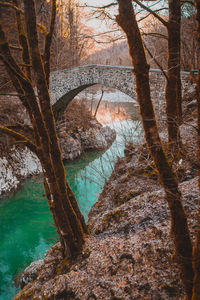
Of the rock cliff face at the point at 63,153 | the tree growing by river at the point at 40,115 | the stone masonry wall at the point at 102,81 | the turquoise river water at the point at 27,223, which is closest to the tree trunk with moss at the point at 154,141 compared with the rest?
the tree growing by river at the point at 40,115

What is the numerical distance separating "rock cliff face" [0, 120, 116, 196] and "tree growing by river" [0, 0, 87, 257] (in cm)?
598

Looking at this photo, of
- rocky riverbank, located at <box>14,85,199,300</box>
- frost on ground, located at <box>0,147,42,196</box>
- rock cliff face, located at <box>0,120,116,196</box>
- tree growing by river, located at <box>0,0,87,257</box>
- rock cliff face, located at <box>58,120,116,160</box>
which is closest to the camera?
rocky riverbank, located at <box>14,85,199,300</box>

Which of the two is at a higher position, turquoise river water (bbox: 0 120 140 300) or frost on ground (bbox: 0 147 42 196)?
frost on ground (bbox: 0 147 42 196)

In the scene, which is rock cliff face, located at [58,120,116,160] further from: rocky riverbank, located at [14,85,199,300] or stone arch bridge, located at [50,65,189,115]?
rocky riverbank, located at [14,85,199,300]

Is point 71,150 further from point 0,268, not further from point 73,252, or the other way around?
point 73,252

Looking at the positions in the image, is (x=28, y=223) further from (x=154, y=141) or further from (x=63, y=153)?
(x=154, y=141)

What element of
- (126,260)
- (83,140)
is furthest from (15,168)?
(126,260)

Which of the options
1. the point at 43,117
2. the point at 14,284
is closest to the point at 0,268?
the point at 14,284

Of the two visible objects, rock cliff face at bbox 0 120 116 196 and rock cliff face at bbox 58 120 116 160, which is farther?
rock cliff face at bbox 58 120 116 160

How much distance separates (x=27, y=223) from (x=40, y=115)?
5687 mm

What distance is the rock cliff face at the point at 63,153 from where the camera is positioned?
27.2 ft

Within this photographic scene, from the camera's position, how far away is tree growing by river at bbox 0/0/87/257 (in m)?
2.17

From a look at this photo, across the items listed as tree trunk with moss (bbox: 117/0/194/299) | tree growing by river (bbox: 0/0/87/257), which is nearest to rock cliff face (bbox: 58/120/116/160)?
tree growing by river (bbox: 0/0/87/257)

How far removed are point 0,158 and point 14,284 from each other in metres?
4.98
